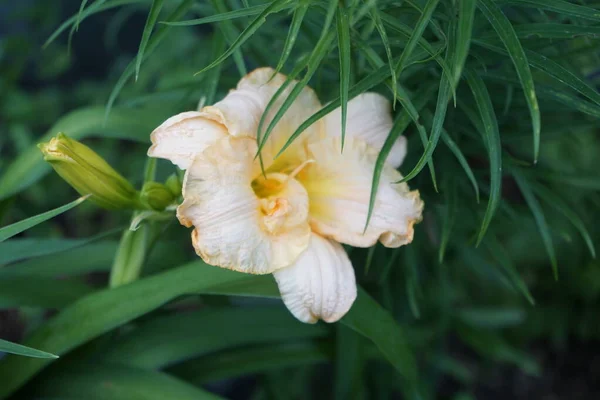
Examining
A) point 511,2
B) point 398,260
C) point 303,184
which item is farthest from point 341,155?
point 398,260

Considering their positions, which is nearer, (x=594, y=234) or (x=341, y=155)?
(x=341, y=155)

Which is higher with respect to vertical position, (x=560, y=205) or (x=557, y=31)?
(x=557, y=31)

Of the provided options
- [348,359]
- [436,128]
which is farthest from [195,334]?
[436,128]

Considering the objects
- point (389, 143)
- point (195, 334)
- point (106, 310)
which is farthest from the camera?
point (195, 334)

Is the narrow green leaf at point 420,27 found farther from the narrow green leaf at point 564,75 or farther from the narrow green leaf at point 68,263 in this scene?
the narrow green leaf at point 68,263

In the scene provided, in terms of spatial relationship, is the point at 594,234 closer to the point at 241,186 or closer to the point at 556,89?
the point at 556,89

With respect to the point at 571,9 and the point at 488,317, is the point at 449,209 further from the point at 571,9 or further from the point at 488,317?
the point at 488,317
